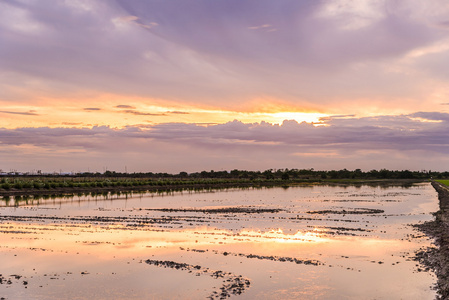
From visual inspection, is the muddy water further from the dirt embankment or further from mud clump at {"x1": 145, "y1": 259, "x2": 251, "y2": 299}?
the dirt embankment

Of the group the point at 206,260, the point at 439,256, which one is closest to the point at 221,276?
the point at 206,260

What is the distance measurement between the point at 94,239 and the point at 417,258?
1598cm

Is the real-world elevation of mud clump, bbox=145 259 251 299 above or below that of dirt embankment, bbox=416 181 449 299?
above

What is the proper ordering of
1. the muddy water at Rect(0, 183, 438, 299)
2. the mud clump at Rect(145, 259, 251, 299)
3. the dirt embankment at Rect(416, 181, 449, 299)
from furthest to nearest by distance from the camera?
the dirt embankment at Rect(416, 181, 449, 299)
the muddy water at Rect(0, 183, 438, 299)
the mud clump at Rect(145, 259, 251, 299)

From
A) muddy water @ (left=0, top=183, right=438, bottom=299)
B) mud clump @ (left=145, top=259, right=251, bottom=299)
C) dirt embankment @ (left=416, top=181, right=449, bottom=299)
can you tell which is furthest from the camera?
dirt embankment @ (left=416, top=181, right=449, bottom=299)

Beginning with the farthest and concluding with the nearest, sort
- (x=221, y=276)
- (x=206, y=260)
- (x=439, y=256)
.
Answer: (x=439, y=256) < (x=206, y=260) < (x=221, y=276)

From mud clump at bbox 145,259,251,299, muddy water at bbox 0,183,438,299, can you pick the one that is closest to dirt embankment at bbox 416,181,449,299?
muddy water at bbox 0,183,438,299

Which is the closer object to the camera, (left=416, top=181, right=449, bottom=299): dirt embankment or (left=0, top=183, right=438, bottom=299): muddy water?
(left=0, top=183, right=438, bottom=299): muddy water

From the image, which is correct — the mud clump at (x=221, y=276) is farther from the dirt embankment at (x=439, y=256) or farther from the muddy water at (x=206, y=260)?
the dirt embankment at (x=439, y=256)

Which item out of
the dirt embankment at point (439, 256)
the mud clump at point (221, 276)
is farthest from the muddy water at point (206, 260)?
the dirt embankment at point (439, 256)

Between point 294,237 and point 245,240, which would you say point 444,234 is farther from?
point 245,240

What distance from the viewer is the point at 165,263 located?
17.1m

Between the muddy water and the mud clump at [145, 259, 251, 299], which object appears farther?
the muddy water

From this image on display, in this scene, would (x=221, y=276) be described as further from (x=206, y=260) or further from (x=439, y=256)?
(x=439, y=256)
